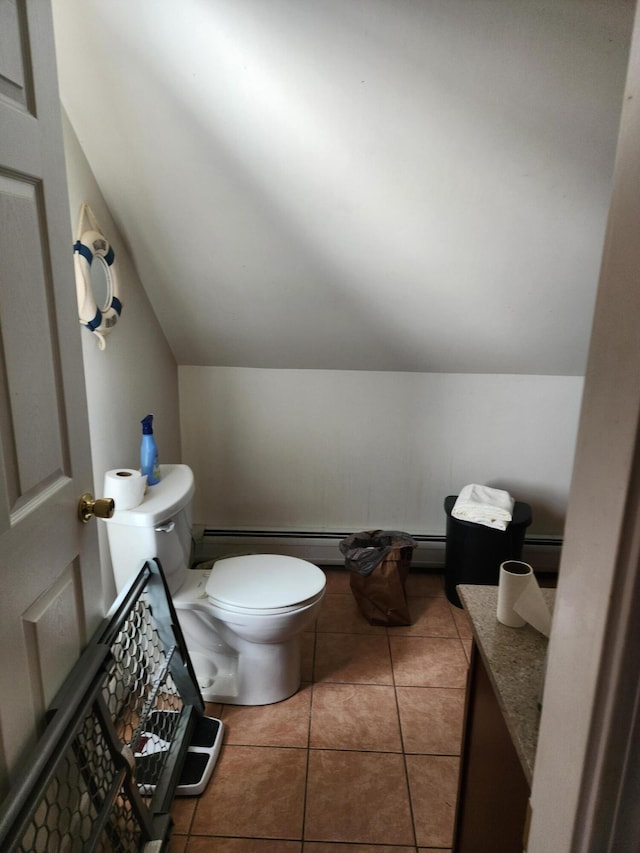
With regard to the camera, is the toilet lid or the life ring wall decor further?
the toilet lid

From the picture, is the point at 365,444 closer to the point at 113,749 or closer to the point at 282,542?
the point at 282,542

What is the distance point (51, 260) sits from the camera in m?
0.99

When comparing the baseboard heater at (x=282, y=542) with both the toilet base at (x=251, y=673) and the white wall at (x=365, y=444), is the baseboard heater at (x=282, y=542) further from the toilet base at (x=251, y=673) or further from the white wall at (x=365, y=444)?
the toilet base at (x=251, y=673)

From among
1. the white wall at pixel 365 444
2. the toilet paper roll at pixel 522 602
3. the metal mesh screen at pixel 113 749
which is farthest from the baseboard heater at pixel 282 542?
the toilet paper roll at pixel 522 602

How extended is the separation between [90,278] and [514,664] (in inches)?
59.4

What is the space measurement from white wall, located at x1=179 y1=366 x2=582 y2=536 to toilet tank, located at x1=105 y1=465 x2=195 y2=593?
845 millimetres

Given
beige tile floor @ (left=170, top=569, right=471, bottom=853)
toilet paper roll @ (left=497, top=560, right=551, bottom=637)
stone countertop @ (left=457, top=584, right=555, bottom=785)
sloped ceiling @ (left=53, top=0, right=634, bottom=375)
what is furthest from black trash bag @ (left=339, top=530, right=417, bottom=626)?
toilet paper roll @ (left=497, top=560, right=551, bottom=637)

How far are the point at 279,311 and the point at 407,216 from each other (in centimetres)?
70

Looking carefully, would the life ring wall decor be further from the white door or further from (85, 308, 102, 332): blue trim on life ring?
the white door

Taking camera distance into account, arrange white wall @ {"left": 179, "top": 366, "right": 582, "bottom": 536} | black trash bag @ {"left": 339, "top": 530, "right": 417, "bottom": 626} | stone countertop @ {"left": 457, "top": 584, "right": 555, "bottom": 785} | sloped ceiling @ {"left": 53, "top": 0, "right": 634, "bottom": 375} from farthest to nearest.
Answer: white wall @ {"left": 179, "top": 366, "right": 582, "bottom": 536} < black trash bag @ {"left": 339, "top": 530, "right": 417, "bottom": 626} < sloped ceiling @ {"left": 53, "top": 0, "right": 634, "bottom": 375} < stone countertop @ {"left": 457, "top": 584, "right": 555, "bottom": 785}

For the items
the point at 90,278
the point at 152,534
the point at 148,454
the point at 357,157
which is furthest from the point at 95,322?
the point at 357,157

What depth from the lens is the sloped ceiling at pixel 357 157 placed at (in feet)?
4.17

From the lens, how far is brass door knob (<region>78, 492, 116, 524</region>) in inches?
44.4

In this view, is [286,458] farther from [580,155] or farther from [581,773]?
[581,773]
